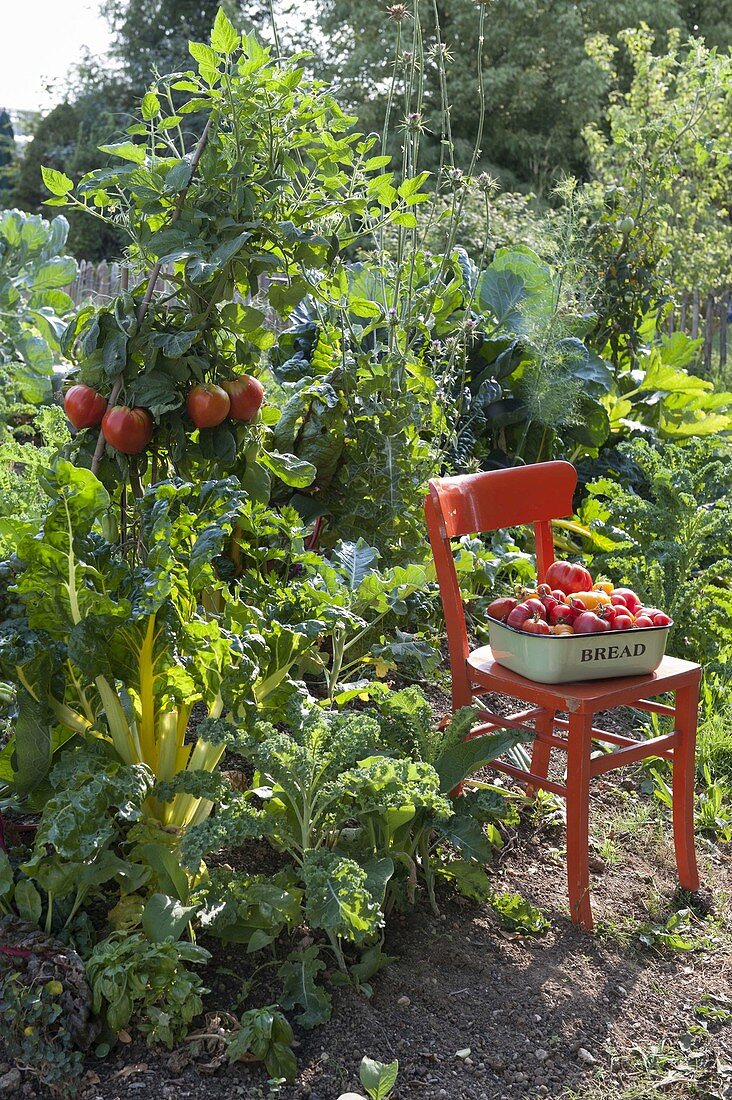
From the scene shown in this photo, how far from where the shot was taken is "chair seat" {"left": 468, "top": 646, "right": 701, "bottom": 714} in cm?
239

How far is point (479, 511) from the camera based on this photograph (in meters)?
2.78

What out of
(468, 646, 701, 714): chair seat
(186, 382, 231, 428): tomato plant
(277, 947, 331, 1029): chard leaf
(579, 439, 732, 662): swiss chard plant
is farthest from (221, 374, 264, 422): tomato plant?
(579, 439, 732, 662): swiss chard plant

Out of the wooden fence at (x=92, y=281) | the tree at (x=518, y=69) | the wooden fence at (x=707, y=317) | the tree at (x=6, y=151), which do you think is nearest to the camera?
the wooden fence at (x=92, y=281)

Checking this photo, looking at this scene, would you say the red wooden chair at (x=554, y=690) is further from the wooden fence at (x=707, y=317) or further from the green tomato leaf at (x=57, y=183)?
the wooden fence at (x=707, y=317)

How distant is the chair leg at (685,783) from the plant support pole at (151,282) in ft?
4.92

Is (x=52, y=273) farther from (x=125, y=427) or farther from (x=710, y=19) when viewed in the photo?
(x=710, y=19)

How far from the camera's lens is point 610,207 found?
5.87m

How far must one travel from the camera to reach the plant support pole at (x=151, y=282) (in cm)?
216

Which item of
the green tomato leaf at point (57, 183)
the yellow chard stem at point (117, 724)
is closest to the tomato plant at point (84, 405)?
the green tomato leaf at point (57, 183)

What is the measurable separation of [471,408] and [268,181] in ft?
8.30

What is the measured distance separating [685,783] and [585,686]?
1.53 feet

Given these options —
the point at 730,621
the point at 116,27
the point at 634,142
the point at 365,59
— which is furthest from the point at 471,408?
the point at 116,27

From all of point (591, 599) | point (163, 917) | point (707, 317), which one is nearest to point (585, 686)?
point (591, 599)

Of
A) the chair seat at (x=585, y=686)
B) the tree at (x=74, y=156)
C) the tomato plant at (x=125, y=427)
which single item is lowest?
the chair seat at (x=585, y=686)
